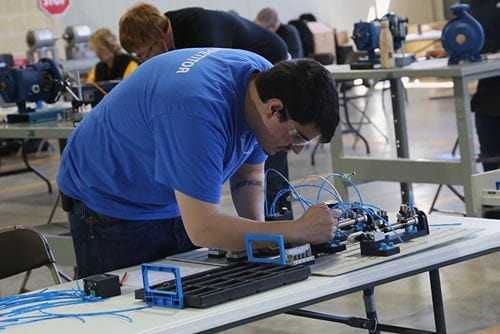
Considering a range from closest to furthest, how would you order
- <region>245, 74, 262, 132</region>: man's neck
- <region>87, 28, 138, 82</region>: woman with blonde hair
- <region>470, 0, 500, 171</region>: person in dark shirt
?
A: <region>245, 74, 262, 132</region>: man's neck
<region>470, 0, 500, 171</region>: person in dark shirt
<region>87, 28, 138, 82</region>: woman with blonde hair

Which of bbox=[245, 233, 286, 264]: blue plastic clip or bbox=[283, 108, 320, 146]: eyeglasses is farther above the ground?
bbox=[283, 108, 320, 146]: eyeglasses

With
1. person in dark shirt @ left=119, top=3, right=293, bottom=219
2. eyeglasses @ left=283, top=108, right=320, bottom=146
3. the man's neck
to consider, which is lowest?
eyeglasses @ left=283, top=108, right=320, bottom=146

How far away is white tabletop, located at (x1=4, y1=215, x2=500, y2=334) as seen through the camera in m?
1.88

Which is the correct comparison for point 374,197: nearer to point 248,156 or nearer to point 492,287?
point 492,287

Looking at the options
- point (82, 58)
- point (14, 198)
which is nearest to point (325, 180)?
point (14, 198)

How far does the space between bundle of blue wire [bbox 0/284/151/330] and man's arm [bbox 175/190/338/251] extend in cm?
23

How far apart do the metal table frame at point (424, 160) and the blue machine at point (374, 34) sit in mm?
182

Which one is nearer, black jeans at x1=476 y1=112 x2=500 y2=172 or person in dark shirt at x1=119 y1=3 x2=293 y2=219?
person in dark shirt at x1=119 y1=3 x2=293 y2=219

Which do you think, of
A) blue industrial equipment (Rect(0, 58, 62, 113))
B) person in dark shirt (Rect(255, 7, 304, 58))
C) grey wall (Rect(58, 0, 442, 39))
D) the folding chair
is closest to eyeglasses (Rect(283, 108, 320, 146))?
the folding chair

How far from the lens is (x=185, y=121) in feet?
6.89

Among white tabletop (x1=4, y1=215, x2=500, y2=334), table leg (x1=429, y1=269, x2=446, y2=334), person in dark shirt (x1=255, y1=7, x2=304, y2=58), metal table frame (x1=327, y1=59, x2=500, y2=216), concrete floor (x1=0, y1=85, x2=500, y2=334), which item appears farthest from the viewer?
person in dark shirt (x1=255, y1=7, x2=304, y2=58)

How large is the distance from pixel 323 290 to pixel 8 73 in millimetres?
3683

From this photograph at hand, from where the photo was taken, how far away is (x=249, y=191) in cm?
255

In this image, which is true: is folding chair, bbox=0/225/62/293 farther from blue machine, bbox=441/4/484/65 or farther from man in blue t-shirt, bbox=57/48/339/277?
blue machine, bbox=441/4/484/65
